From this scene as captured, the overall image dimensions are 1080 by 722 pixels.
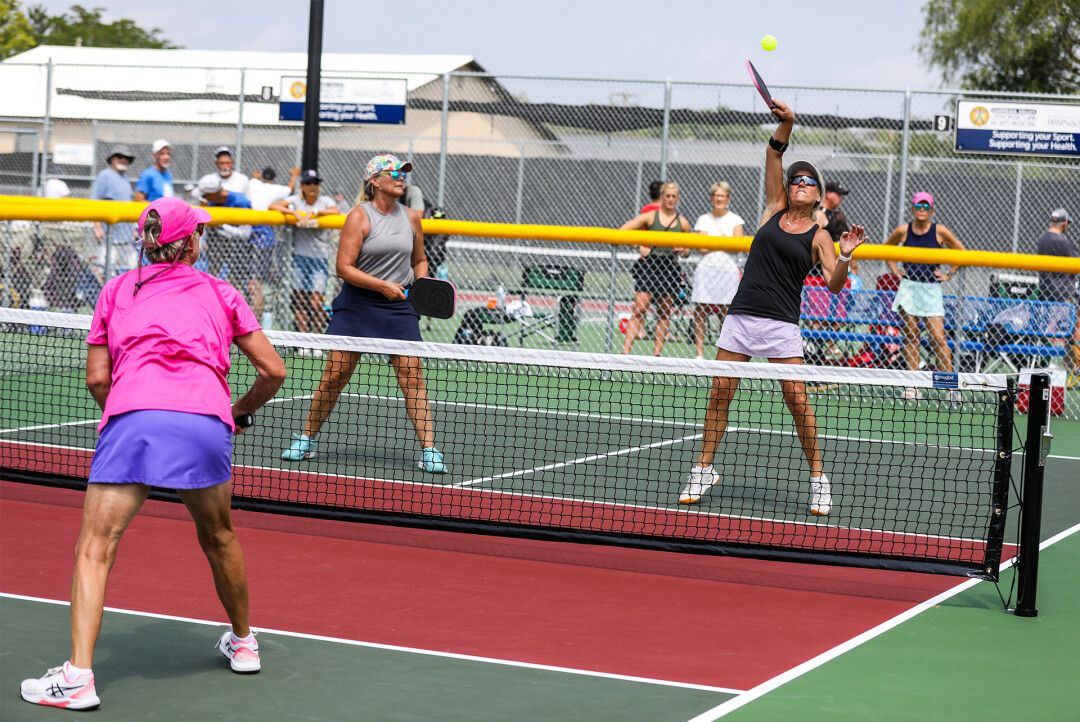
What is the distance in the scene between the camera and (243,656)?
15.6ft

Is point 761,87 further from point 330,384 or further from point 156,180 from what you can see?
point 156,180

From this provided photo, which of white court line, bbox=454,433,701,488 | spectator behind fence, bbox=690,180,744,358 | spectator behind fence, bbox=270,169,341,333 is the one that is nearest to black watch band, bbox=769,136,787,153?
white court line, bbox=454,433,701,488

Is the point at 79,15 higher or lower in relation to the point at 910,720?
higher

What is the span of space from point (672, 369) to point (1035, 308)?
23.8ft

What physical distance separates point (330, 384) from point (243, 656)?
378cm

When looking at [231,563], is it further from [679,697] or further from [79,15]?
[79,15]

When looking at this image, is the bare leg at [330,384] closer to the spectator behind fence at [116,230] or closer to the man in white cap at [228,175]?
the spectator behind fence at [116,230]

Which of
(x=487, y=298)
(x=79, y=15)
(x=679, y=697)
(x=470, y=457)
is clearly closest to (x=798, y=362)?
(x=470, y=457)

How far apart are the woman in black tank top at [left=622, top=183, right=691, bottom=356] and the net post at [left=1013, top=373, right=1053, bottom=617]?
762cm

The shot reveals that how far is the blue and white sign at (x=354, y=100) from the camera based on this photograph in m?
16.5

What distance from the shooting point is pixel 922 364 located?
13.2m

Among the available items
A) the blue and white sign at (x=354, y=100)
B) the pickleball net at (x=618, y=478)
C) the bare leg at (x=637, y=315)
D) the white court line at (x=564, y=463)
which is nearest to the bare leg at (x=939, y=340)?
the pickleball net at (x=618, y=478)

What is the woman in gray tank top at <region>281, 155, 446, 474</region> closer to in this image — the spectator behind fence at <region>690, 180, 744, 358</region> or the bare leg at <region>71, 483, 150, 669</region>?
the bare leg at <region>71, 483, 150, 669</region>

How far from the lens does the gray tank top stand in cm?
837
